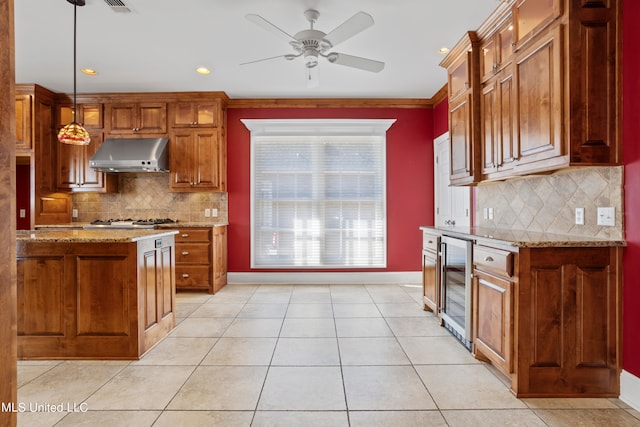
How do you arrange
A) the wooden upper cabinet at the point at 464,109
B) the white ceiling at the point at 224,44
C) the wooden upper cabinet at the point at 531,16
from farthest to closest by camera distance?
the wooden upper cabinet at the point at 464,109, the white ceiling at the point at 224,44, the wooden upper cabinet at the point at 531,16

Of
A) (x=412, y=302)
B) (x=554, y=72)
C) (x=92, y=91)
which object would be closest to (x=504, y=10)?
(x=554, y=72)

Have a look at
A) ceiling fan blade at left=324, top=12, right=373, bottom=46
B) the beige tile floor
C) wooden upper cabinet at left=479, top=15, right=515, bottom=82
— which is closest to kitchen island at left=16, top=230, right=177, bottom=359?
the beige tile floor

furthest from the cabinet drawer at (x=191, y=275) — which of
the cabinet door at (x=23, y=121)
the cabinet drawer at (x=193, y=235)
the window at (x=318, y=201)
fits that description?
the cabinet door at (x=23, y=121)

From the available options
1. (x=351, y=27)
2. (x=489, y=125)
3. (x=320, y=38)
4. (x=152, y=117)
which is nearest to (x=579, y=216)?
(x=489, y=125)

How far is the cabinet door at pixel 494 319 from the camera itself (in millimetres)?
2074

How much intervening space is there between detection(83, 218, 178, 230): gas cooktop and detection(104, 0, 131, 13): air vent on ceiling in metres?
2.57

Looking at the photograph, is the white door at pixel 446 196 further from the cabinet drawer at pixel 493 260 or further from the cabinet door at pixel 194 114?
the cabinet door at pixel 194 114

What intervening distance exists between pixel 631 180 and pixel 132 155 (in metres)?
5.14

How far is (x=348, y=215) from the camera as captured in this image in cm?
523

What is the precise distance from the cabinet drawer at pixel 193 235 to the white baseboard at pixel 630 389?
14.0 ft

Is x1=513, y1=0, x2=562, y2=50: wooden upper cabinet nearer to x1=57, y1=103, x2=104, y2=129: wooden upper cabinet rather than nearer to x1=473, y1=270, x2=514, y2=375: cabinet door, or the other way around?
x1=473, y1=270, x2=514, y2=375: cabinet door

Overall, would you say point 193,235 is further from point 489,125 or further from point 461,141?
point 489,125

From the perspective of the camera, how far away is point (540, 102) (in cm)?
223

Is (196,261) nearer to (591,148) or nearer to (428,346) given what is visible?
(428,346)
